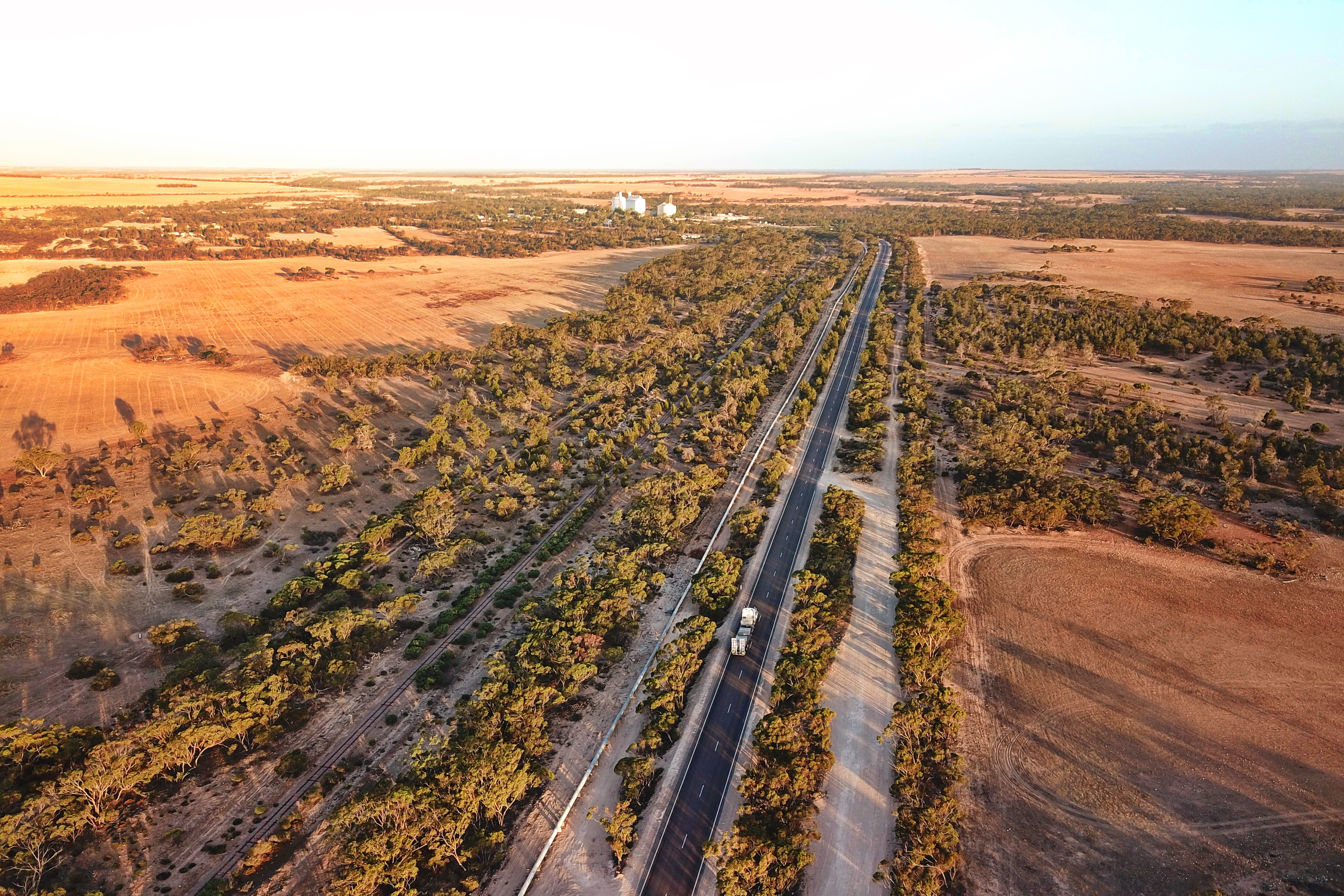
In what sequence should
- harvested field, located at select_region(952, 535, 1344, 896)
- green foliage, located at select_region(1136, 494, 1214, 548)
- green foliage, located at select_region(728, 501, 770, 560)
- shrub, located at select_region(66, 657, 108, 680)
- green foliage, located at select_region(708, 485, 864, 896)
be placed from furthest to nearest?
green foliage, located at select_region(728, 501, 770, 560), green foliage, located at select_region(1136, 494, 1214, 548), shrub, located at select_region(66, 657, 108, 680), harvested field, located at select_region(952, 535, 1344, 896), green foliage, located at select_region(708, 485, 864, 896)

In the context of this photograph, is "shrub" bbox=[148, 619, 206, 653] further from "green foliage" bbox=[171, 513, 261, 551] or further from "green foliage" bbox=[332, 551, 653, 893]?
"green foliage" bbox=[332, 551, 653, 893]

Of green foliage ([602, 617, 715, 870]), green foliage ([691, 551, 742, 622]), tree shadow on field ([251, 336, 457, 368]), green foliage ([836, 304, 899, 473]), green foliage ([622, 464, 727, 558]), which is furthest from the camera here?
tree shadow on field ([251, 336, 457, 368])

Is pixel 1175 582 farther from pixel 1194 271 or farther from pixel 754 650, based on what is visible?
pixel 1194 271

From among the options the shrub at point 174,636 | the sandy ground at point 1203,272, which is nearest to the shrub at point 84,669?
the shrub at point 174,636

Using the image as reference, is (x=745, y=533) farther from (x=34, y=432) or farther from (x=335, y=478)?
(x=34, y=432)

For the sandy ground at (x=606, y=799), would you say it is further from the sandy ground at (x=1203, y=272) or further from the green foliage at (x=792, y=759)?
the sandy ground at (x=1203, y=272)

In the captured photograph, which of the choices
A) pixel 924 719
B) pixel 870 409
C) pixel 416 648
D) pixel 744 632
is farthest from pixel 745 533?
pixel 870 409

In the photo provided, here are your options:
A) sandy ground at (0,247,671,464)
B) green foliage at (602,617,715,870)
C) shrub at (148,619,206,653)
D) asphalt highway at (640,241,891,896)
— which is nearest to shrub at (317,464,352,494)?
shrub at (148,619,206,653)
